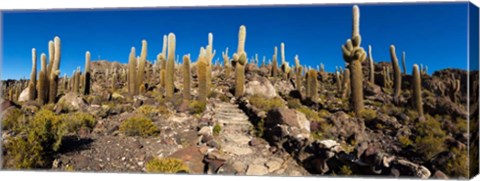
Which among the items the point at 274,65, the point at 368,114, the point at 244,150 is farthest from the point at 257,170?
the point at 368,114

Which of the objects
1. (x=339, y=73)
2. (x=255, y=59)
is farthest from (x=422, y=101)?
(x=255, y=59)

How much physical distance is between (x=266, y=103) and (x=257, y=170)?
3.98ft

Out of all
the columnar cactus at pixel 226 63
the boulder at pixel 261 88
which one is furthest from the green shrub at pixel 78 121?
the boulder at pixel 261 88

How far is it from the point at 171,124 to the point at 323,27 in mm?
3205

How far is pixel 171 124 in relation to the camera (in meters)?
12.5

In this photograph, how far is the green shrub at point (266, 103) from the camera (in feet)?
39.4

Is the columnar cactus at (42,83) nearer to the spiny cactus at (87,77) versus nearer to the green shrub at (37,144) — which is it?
the green shrub at (37,144)

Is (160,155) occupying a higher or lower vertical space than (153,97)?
lower

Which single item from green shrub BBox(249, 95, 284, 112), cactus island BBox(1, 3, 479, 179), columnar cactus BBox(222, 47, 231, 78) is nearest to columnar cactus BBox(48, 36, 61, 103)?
cactus island BBox(1, 3, 479, 179)

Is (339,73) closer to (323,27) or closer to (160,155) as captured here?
(323,27)

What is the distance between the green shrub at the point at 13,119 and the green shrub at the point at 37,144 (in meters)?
0.23

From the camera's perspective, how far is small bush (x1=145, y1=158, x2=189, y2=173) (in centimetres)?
1183

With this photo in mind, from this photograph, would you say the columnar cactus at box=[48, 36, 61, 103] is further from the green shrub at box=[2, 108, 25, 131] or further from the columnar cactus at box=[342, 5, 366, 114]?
the columnar cactus at box=[342, 5, 366, 114]

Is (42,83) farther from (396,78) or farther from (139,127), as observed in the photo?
(396,78)
